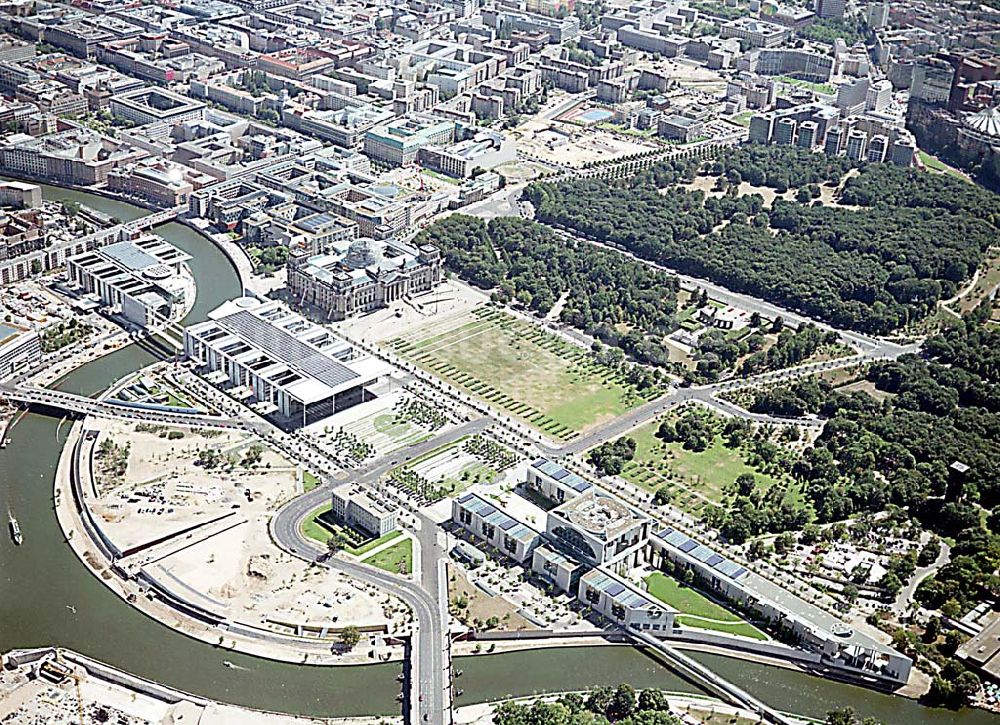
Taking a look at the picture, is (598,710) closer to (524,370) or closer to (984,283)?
(524,370)

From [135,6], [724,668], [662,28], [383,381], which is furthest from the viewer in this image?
[662,28]

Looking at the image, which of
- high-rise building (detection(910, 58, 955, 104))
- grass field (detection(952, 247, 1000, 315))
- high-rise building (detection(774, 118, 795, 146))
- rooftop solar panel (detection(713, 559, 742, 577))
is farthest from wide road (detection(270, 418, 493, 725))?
high-rise building (detection(910, 58, 955, 104))

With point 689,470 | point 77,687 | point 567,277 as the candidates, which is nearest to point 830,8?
point 567,277

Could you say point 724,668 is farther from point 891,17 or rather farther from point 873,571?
point 891,17

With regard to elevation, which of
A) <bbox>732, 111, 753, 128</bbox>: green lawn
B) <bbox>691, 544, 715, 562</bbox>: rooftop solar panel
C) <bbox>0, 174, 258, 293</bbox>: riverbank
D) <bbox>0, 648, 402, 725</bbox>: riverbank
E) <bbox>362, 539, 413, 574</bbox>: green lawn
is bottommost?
<bbox>0, 648, 402, 725</bbox>: riverbank

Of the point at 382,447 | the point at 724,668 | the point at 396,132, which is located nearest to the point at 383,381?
the point at 382,447

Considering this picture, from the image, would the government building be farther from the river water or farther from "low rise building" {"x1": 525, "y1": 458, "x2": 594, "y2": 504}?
the river water
